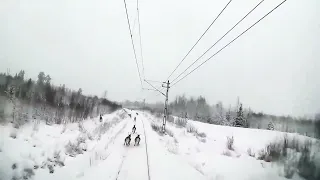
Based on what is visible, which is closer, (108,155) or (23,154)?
(23,154)

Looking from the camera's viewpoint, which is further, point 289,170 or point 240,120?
point 240,120

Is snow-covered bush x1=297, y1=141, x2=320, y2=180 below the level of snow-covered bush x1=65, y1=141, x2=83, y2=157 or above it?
above

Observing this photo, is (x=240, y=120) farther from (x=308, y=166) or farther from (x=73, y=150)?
(x=73, y=150)

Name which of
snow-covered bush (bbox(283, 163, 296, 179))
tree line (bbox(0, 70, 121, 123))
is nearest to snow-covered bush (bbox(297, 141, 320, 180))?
snow-covered bush (bbox(283, 163, 296, 179))

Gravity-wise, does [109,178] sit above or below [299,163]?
below

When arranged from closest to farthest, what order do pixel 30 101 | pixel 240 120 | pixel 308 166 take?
1. pixel 308 166
2. pixel 30 101
3. pixel 240 120

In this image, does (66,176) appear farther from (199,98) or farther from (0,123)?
(199,98)

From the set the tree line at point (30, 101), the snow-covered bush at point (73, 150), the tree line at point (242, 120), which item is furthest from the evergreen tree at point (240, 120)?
the snow-covered bush at point (73, 150)

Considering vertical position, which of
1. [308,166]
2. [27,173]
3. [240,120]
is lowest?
[240,120]

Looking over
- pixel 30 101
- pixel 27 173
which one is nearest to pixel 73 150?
pixel 27 173

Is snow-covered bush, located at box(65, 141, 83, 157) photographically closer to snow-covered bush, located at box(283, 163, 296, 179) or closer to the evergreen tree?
snow-covered bush, located at box(283, 163, 296, 179)

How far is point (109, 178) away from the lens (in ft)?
25.2

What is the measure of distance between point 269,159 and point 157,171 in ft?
21.7

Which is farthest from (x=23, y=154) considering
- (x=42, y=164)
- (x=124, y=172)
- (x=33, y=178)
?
(x=124, y=172)
